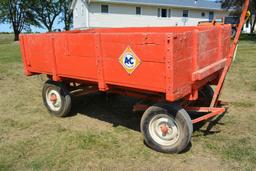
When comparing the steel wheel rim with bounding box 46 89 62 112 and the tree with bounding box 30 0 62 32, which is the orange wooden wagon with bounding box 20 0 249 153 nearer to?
Answer: the steel wheel rim with bounding box 46 89 62 112

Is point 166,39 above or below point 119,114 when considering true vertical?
above

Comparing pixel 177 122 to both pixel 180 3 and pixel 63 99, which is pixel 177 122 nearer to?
pixel 63 99

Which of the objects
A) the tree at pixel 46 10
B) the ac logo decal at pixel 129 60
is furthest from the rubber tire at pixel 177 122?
the tree at pixel 46 10

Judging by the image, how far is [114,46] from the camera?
377 cm

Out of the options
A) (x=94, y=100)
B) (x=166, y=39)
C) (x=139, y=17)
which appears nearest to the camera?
(x=166, y=39)

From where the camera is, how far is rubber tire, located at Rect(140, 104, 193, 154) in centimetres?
356

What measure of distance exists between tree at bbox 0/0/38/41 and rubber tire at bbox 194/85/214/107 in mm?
36484

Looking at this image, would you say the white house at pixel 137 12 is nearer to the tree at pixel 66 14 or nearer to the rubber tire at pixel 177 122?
the tree at pixel 66 14

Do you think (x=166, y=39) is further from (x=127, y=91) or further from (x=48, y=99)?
(x=48, y=99)

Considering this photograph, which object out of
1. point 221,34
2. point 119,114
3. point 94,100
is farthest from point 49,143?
point 221,34

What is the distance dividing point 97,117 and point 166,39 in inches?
103

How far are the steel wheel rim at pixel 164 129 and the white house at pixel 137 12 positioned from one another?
2557 centimetres

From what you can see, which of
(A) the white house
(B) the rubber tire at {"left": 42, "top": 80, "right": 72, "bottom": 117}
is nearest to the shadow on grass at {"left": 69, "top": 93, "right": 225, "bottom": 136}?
(B) the rubber tire at {"left": 42, "top": 80, "right": 72, "bottom": 117}

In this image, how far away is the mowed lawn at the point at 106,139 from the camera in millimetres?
3588
